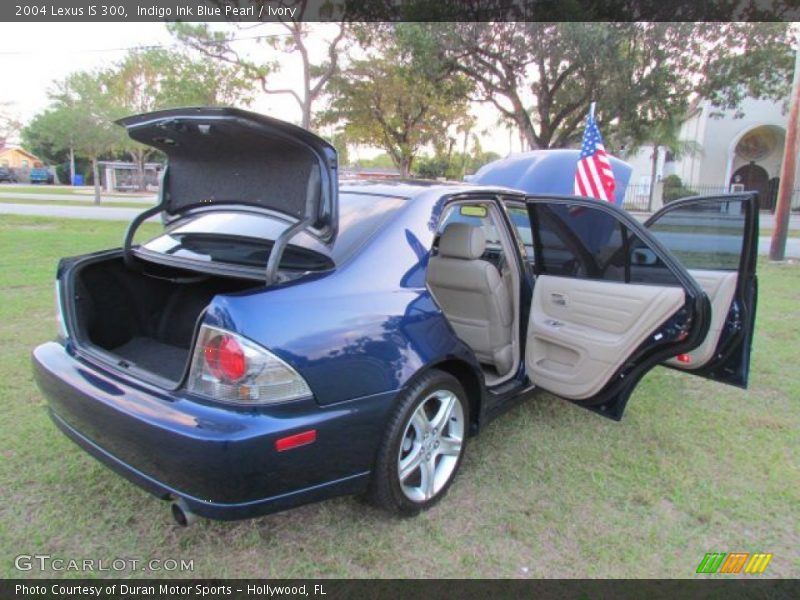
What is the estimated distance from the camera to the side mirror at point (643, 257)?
288 centimetres

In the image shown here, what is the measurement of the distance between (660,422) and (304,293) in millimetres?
2728

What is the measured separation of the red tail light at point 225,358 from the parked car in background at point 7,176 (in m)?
58.2

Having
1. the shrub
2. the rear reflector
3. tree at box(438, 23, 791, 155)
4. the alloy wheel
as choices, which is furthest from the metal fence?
the rear reflector

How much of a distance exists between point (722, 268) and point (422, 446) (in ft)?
7.30

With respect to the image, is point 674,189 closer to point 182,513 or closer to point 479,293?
point 479,293

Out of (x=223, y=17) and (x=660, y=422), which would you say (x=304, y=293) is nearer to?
(x=660, y=422)

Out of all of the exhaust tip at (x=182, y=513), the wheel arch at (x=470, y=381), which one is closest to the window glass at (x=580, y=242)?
the wheel arch at (x=470, y=381)

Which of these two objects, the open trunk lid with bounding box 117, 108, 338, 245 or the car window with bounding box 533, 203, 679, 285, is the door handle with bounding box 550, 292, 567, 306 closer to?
the car window with bounding box 533, 203, 679, 285

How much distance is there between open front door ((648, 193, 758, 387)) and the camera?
124 inches

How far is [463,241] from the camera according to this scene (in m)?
3.33

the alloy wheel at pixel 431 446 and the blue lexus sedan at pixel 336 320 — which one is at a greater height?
the blue lexus sedan at pixel 336 320
